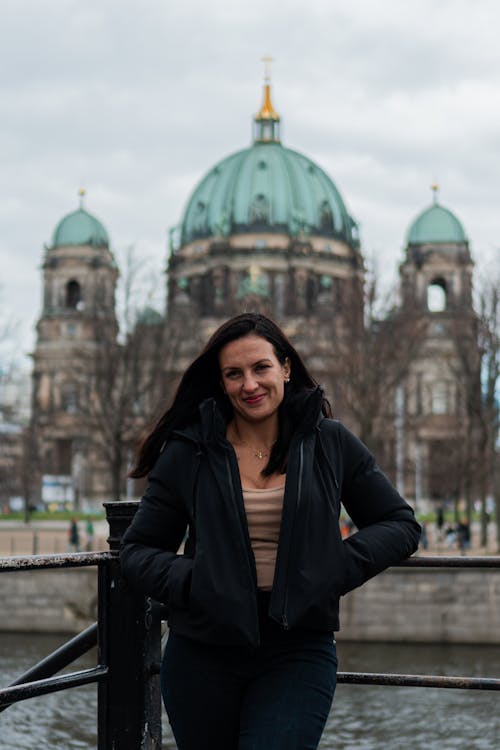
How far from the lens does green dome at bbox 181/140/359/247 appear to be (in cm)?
9519

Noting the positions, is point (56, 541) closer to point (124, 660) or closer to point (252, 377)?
point (124, 660)

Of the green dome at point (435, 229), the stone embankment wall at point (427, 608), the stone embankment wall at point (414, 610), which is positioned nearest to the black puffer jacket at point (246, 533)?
the stone embankment wall at point (414, 610)

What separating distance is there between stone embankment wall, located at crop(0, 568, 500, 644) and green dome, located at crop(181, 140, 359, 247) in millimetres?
68898

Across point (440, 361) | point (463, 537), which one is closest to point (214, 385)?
point (463, 537)

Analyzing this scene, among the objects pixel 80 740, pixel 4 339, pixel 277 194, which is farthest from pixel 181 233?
pixel 80 740

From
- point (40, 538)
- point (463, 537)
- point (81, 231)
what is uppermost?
point (81, 231)

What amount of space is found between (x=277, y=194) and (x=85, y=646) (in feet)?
304

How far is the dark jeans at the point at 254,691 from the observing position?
3.44m

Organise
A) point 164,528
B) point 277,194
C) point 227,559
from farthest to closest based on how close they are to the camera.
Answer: point 277,194 → point 164,528 → point 227,559

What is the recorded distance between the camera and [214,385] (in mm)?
4035

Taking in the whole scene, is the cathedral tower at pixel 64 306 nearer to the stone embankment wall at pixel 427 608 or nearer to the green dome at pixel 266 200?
the green dome at pixel 266 200

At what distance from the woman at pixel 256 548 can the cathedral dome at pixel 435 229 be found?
274 ft

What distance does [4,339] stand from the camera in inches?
1543

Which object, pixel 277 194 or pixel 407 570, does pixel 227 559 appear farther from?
pixel 277 194
